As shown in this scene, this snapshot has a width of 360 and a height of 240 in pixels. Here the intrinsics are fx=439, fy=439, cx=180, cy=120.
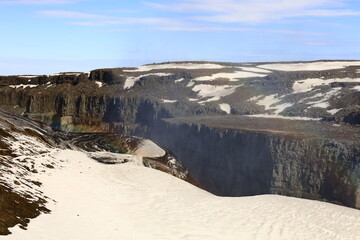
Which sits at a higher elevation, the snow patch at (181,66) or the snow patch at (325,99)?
the snow patch at (181,66)

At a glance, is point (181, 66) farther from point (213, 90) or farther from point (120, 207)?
point (120, 207)

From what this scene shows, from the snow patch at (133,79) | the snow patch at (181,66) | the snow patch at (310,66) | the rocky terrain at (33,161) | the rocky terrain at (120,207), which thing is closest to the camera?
the rocky terrain at (33,161)

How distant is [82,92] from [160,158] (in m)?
50.0

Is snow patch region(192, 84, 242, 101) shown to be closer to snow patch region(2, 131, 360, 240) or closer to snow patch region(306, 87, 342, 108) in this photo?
snow patch region(306, 87, 342, 108)

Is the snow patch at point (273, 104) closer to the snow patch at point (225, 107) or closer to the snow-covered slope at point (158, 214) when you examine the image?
the snow patch at point (225, 107)

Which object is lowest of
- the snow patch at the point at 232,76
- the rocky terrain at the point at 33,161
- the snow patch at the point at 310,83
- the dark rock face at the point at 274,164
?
the dark rock face at the point at 274,164

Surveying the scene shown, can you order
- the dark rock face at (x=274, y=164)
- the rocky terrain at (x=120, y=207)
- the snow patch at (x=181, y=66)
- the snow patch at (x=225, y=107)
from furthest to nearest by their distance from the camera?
the snow patch at (x=181, y=66)
the snow patch at (x=225, y=107)
the dark rock face at (x=274, y=164)
the rocky terrain at (x=120, y=207)

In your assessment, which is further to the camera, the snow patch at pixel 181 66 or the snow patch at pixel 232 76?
the snow patch at pixel 181 66

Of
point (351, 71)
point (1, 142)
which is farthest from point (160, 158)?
point (351, 71)

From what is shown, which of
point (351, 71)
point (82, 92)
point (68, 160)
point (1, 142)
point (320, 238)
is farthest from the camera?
point (82, 92)

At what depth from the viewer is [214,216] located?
797 inches

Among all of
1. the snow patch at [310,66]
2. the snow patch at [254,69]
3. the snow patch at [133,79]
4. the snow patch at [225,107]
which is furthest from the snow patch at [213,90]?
the snow patch at [310,66]

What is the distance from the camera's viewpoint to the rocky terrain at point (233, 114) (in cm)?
3853

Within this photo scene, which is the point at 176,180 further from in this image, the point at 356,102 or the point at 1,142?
the point at 356,102
